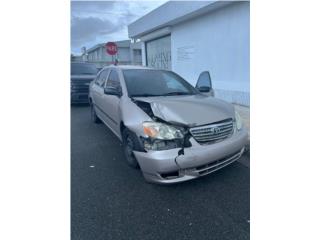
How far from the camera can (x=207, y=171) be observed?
2.75m

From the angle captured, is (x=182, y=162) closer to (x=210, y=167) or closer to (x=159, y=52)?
(x=210, y=167)

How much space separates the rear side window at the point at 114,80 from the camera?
159 inches

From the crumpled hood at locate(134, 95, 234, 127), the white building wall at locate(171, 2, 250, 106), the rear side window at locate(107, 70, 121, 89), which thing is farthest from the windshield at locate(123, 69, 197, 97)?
the white building wall at locate(171, 2, 250, 106)

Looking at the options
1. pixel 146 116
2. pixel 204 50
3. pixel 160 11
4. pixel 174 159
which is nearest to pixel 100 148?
pixel 146 116

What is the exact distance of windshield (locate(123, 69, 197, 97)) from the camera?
3.69 metres

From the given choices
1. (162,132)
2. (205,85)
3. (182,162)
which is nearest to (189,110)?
(162,132)

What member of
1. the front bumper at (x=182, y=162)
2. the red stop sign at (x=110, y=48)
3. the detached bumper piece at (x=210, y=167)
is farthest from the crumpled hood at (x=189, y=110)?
the red stop sign at (x=110, y=48)

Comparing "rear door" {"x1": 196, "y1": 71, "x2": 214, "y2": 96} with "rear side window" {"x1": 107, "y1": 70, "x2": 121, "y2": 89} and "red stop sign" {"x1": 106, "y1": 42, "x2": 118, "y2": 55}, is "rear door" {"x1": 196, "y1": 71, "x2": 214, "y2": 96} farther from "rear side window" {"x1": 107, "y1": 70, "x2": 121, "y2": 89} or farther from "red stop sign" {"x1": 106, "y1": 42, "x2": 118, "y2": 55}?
"red stop sign" {"x1": 106, "y1": 42, "x2": 118, "y2": 55}

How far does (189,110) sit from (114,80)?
198 cm

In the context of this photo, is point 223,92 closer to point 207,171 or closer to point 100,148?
point 100,148

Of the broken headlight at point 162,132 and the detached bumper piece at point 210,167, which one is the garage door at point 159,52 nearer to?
the detached bumper piece at point 210,167

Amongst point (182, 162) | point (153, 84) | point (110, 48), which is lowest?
point (182, 162)

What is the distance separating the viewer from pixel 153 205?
8.27 ft

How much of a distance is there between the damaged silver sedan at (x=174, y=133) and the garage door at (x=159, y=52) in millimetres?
8858
